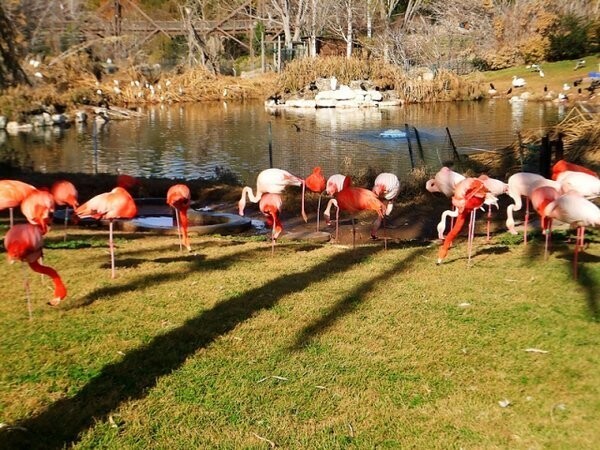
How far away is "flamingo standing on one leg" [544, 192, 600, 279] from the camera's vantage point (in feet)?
19.7

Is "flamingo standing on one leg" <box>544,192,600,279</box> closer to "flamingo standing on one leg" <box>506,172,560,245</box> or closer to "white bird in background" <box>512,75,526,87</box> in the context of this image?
"flamingo standing on one leg" <box>506,172,560,245</box>

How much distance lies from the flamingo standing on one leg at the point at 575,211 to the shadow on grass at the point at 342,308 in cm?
173

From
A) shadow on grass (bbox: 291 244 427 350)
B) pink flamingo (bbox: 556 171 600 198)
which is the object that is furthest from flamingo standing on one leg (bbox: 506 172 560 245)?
shadow on grass (bbox: 291 244 427 350)

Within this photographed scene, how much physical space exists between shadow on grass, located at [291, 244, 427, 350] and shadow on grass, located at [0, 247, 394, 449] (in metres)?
0.56

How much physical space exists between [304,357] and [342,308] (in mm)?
1099

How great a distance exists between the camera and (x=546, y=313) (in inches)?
212

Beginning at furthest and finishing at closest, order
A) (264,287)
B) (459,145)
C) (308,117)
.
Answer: (308,117) < (459,145) < (264,287)

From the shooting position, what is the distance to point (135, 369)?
14.6 ft

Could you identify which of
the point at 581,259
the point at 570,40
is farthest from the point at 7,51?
the point at 570,40

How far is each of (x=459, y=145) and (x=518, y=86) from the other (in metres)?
22.2

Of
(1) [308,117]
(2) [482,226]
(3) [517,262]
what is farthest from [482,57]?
(3) [517,262]

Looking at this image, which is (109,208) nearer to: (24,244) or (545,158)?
(24,244)

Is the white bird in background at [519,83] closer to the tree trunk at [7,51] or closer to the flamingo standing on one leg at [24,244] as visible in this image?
the tree trunk at [7,51]

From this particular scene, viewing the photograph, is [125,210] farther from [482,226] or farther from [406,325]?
[482,226]
